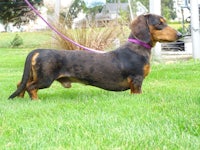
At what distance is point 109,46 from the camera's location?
35.9 ft

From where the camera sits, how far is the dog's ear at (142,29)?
5.61 metres

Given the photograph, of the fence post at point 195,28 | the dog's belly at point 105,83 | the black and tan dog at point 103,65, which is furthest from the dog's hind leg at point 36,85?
the fence post at point 195,28

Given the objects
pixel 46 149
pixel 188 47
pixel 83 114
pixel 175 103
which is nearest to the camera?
pixel 46 149

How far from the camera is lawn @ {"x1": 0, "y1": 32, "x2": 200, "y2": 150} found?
308cm

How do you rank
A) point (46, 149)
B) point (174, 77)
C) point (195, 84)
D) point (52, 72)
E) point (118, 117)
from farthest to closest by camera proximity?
1. point (174, 77)
2. point (195, 84)
3. point (52, 72)
4. point (118, 117)
5. point (46, 149)

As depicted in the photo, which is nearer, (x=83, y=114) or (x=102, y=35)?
(x=83, y=114)

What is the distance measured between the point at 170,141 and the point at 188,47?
40.2 feet

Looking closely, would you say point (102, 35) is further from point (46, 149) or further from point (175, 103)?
point (46, 149)

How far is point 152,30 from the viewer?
5.66 meters

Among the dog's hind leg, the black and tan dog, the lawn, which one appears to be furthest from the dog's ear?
the dog's hind leg

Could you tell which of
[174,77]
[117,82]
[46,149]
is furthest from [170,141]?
[174,77]

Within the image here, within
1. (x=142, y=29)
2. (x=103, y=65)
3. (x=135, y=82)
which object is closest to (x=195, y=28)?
(x=142, y=29)

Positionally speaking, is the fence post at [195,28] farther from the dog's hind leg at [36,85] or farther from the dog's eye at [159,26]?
the dog's hind leg at [36,85]

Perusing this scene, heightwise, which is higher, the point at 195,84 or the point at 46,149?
the point at 46,149
